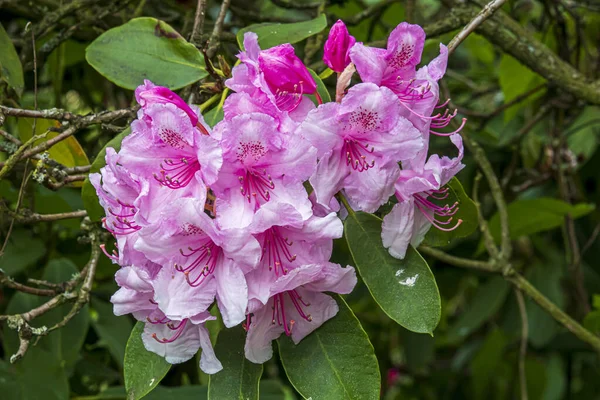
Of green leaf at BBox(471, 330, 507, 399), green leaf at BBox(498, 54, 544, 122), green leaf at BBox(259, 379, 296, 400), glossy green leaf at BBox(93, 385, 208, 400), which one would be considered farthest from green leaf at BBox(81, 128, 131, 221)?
green leaf at BBox(471, 330, 507, 399)

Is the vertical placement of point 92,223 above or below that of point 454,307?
above

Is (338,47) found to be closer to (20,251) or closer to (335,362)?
(335,362)

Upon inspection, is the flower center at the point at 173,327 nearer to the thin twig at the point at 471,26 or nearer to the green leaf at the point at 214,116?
the green leaf at the point at 214,116

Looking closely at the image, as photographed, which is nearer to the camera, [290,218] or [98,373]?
[290,218]

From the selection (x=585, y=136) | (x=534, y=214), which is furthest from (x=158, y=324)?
(x=585, y=136)

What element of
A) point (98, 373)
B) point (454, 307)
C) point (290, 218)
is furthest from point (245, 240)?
point (454, 307)

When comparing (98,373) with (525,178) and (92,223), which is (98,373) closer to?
(92,223)

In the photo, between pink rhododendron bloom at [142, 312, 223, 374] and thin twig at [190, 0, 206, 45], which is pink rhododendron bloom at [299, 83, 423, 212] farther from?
thin twig at [190, 0, 206, 45]
